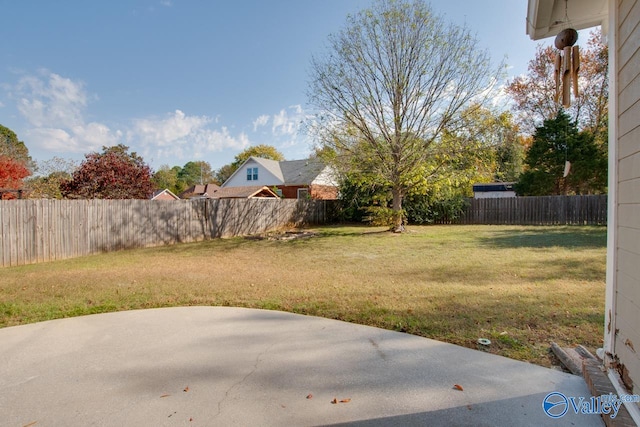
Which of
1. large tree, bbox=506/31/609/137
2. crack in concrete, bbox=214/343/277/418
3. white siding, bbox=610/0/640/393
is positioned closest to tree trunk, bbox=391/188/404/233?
large tree, bbox=506/31/609/137

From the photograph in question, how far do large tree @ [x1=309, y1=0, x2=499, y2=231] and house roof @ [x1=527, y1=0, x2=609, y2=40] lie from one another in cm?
986

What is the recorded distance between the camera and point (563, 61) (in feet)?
8.90

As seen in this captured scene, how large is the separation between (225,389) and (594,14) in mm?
4338

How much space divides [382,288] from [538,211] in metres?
15.8

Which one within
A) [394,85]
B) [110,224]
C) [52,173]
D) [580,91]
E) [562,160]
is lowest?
[110,224]

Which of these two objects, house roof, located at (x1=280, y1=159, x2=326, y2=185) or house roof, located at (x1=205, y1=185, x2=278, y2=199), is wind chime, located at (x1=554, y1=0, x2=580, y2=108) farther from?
house roof, located at (x1=280, y1=159, x2=326, y2=185)

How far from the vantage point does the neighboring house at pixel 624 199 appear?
1.88 m

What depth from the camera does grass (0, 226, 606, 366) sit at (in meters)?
3.55

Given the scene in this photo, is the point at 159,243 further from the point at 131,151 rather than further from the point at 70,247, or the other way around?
the point at 131,151

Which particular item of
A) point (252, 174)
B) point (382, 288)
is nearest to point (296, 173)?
point (252, 174)

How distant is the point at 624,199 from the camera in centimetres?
209

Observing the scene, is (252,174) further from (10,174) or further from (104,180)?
(10,174)

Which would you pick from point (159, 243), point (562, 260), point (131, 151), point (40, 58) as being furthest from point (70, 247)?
point (131, 151)

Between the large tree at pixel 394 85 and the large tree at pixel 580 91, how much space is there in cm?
827
